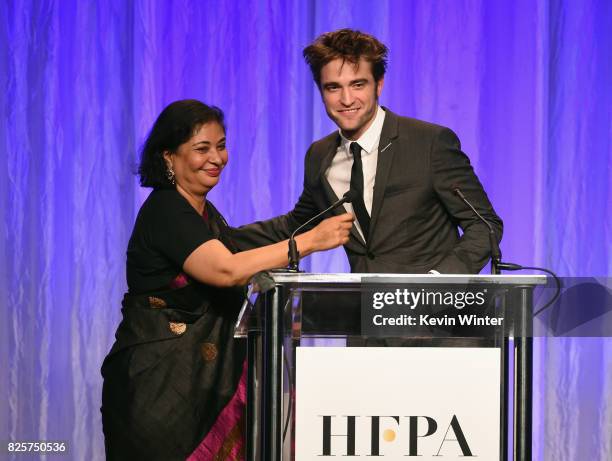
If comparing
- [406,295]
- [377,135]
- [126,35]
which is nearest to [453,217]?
[377,135]

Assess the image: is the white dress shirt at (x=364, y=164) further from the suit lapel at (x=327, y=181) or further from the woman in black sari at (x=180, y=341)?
the woman in black sari at (x=180, y=341)

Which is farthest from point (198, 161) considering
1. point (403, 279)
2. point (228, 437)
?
point (403, 279)

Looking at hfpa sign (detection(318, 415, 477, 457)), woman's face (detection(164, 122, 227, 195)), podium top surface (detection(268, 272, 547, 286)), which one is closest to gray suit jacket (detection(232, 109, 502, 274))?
woman's face (detection(164, 122, 227, 195))

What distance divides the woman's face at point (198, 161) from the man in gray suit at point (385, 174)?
0.33 m

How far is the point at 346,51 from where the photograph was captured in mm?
2834

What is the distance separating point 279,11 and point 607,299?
85.3 inches

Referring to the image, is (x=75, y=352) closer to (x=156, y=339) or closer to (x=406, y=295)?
(x=156, y=339)

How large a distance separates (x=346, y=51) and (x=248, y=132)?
980mm

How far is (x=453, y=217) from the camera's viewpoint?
2.78m

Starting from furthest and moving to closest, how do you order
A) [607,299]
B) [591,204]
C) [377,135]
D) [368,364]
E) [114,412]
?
1. [591,204]
2. [377,135]
3. [114,412]
4. [607,299]
5. [368,364]

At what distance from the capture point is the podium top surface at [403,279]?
1872 millimetres

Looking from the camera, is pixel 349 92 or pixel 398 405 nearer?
pixel 398 405

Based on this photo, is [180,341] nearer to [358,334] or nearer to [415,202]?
[415,202]

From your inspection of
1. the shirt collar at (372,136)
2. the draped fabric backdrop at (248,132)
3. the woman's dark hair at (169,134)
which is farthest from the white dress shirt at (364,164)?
the draped fabric backdrop at (248,132)
